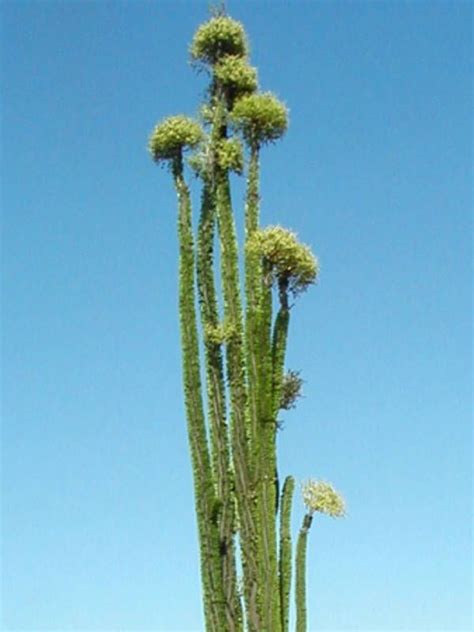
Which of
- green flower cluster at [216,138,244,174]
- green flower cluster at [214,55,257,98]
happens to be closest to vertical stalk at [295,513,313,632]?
green flower cluster at [216,138,244,174]

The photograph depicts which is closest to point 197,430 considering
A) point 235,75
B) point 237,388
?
point 237,388

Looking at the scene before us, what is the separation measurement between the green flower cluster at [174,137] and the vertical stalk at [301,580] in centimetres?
582

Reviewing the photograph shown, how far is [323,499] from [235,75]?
6440 millimetres

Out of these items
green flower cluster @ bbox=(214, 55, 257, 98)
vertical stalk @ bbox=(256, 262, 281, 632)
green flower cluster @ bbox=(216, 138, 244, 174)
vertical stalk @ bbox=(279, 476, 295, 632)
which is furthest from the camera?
green flower cluster @ bbox=(214, 55, 257, 98)

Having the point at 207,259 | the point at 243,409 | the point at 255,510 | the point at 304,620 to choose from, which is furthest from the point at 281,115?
the point at 304,620

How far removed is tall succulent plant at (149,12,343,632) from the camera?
20641 mm

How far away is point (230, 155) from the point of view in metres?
22.0

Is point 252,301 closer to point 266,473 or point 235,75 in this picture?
point 266,473

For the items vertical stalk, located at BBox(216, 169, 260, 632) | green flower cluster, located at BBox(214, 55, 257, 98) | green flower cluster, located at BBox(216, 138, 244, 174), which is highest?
green flower cluster, located at BBox(214, 55, 257, 98)

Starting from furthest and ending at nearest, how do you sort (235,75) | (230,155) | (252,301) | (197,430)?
1. (235,75)
2. (230,155)
3. (252,301)
4. (197,430)

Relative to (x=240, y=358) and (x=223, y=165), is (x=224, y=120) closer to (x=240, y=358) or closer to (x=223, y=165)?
(x=223, y=165)

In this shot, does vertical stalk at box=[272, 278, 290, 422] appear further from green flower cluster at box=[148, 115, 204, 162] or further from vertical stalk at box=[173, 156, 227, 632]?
green flower cluster at box=[148, 115, 204, 162]

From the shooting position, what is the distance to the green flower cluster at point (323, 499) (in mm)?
21359

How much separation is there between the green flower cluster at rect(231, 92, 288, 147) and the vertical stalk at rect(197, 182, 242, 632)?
1.00 meters
